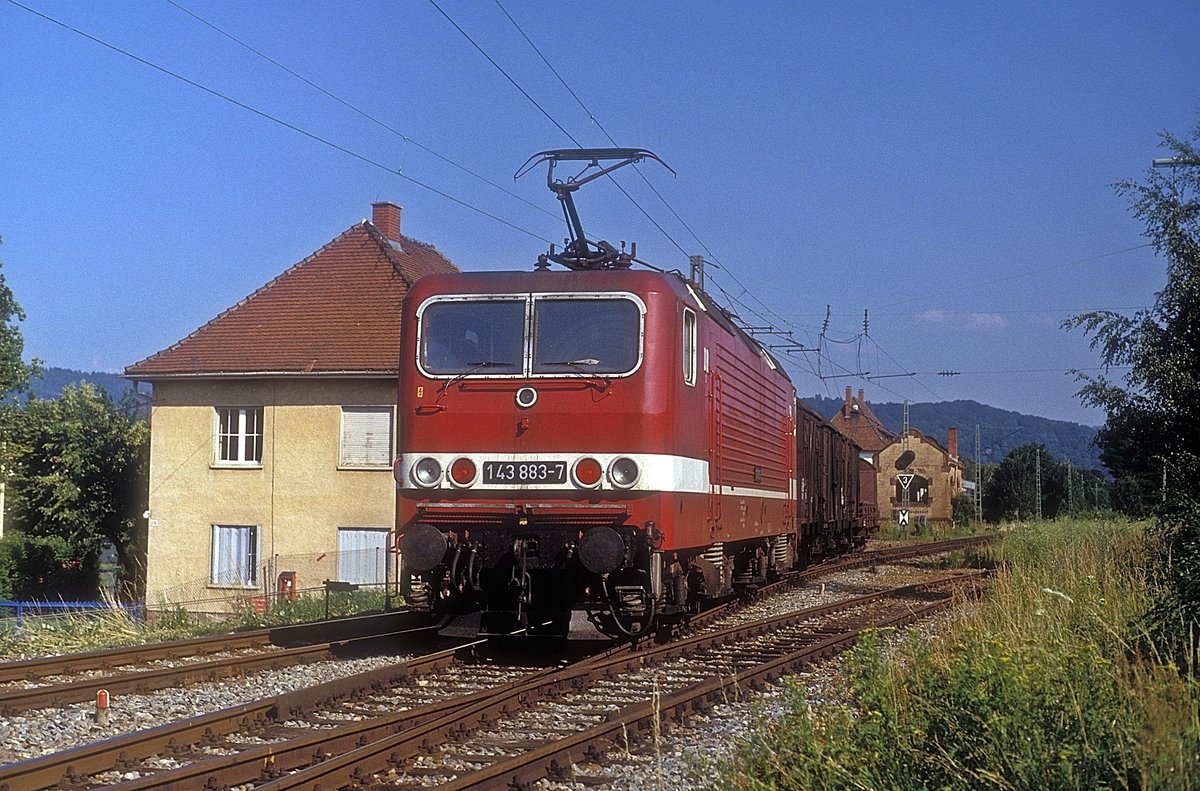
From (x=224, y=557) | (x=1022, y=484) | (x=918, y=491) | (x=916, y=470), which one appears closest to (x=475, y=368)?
(x=224, y=557)

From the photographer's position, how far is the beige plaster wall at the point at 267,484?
86.5ft

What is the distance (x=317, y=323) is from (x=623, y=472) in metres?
19.5

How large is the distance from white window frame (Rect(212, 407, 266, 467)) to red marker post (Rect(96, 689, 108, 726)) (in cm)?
2026

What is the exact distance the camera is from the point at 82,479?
1534 inches

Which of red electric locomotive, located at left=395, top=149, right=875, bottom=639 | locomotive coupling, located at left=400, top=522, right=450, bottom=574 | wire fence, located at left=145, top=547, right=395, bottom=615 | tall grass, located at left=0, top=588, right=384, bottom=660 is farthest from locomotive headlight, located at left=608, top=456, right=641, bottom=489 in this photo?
wire fence, located at left=145, top=547, right=395, bottom=615

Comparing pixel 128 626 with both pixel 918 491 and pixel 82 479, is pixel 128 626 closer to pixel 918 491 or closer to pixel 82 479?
pixel 82 479

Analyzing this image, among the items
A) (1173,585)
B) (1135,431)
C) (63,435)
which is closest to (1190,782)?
(1173,585)

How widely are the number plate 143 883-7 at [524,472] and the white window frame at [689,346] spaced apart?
145 cm

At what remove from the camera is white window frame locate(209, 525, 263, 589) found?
27141 millimetres

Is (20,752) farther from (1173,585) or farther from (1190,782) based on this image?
(1173,585)

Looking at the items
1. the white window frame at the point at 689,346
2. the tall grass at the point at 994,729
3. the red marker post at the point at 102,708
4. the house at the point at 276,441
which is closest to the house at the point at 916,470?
the house at the point at 276,441

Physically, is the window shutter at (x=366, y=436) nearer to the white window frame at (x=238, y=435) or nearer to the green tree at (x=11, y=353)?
the white window frame at (x=238, y=435)

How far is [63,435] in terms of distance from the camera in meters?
39.6

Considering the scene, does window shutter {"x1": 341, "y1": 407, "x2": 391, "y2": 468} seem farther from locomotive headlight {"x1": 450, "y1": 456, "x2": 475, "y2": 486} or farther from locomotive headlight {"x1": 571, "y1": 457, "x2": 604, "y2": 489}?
locomotive headlight {"x1": 571, "y1": 457, "x2": 604, "y2": 489}
